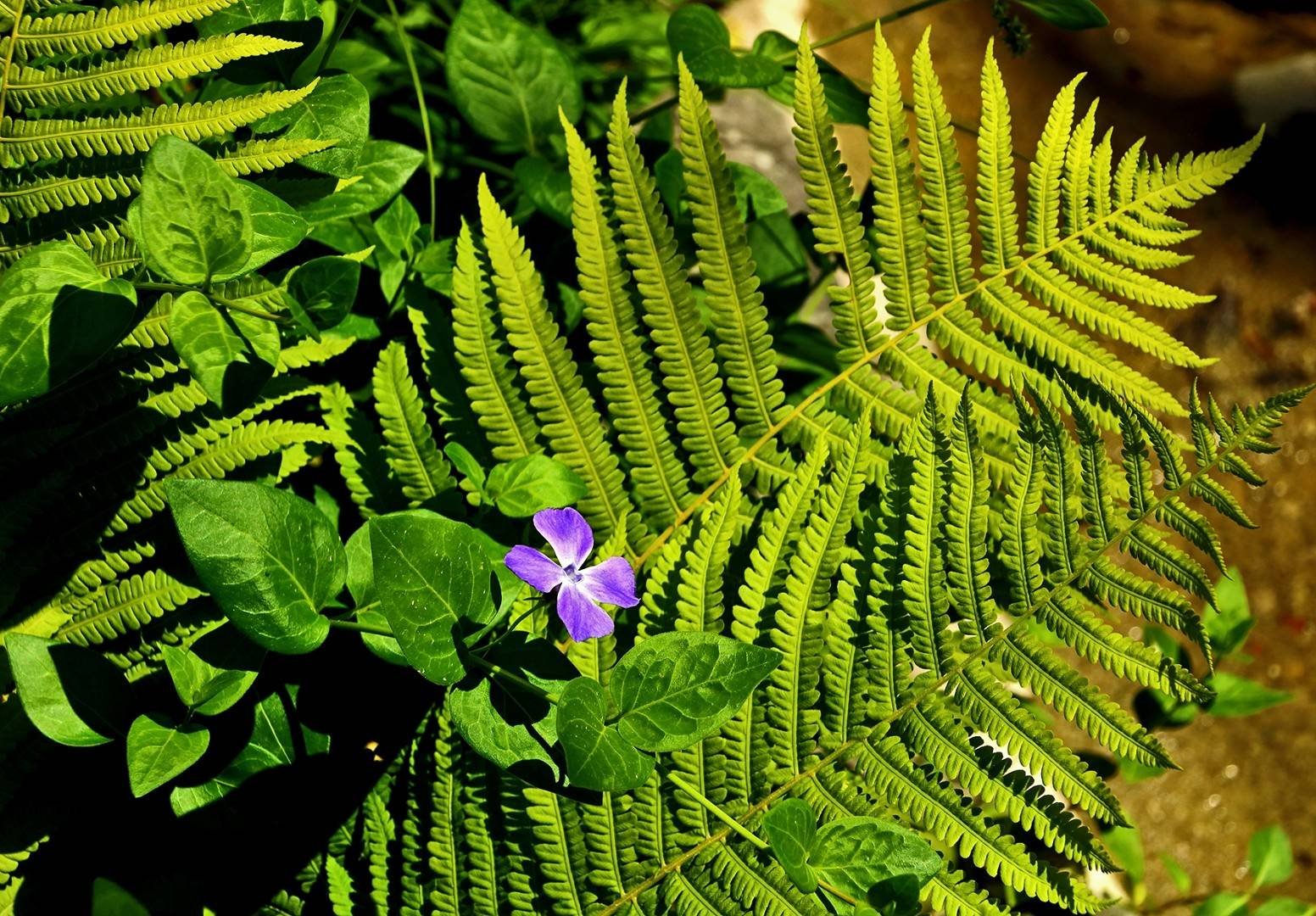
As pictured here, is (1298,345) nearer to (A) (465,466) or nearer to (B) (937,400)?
(B) (937,400)

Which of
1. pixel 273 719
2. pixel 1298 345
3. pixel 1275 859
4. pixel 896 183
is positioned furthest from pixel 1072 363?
pixel 1298 345

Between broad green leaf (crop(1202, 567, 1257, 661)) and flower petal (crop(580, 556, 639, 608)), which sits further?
broad green leaf (crop(1202, 567, 1257, 661))

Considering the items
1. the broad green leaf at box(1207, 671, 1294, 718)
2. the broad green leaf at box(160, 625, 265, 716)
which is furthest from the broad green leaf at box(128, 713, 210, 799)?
the broad green leaf at box(1207, 671, 1294, 718)

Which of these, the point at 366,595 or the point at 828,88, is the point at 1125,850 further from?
the point at 366,595

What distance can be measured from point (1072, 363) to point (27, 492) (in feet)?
5.46

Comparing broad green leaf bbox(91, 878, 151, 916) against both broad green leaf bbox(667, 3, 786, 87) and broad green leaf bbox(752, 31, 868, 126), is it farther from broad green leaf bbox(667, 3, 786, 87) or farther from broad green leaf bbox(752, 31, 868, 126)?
broad green leaf bbox(752, 31, 868, 126)

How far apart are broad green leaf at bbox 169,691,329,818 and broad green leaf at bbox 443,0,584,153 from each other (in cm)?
136

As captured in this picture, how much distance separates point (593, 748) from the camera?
1.22m

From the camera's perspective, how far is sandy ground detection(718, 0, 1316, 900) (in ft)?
14.8

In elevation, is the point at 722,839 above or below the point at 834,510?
below

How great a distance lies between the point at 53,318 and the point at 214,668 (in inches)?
18.5

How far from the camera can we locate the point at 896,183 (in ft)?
5.89

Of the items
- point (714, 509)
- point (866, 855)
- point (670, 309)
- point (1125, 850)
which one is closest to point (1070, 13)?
point (670, 309)

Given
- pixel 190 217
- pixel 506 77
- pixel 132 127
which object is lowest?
pixel 190 217
